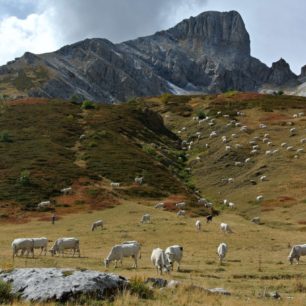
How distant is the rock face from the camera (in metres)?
14.8

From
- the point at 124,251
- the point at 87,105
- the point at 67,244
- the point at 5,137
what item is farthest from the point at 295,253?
the point at 87,105

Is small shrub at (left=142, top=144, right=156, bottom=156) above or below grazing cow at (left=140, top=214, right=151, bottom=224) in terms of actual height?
above

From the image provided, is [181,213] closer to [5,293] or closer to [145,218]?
[145,218]

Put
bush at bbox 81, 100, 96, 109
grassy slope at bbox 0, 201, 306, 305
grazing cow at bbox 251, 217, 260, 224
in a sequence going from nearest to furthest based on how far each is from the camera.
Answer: grassy slope at bbox 0, 201, 306, 305 < grazing cow at bbox 251, 217, 260, 224 < bush at bbox 81, 100, 96, 109

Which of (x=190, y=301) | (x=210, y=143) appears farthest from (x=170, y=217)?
(x=210, y=143)

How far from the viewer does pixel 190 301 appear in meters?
16.2

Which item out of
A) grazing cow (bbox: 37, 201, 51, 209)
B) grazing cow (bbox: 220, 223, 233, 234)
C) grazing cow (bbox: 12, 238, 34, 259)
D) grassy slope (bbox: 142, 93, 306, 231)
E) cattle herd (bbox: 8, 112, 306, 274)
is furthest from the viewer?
grassy slope (bbox: 142, 93, 306, 231)

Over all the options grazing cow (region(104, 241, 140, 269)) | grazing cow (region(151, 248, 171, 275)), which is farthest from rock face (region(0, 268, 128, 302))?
grazing cow (region(104, 241, 140, 269))

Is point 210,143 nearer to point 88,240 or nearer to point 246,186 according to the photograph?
point 246,186

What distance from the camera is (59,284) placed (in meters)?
15.2

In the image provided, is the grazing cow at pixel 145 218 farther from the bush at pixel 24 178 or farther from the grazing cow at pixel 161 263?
the grazing cow at pixel 161 263

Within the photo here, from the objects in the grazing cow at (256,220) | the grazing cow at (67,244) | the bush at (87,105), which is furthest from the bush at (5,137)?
the grazing cow at (67,244)

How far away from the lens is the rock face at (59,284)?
48.6 feet

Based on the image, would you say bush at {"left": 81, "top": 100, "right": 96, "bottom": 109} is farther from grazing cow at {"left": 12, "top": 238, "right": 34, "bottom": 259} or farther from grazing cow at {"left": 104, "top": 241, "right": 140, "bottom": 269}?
grazing cow at {"left": 104, "top": 241, "right": 140, "bottom": 269}
